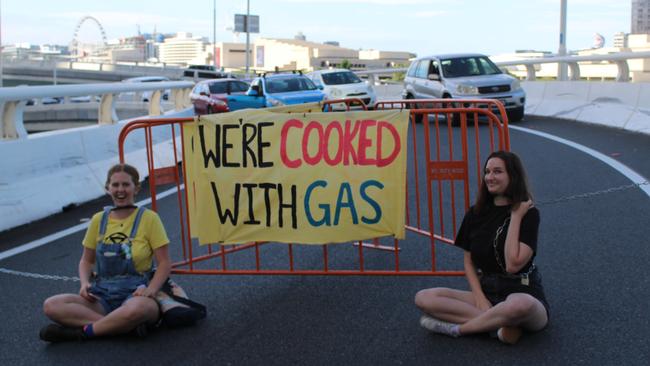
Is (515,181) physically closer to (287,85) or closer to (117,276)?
(117,276)

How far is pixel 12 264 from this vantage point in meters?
7.04

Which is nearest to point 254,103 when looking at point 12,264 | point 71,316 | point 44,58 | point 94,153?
point 94,153

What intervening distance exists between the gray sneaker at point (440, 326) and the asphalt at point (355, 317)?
0.12ft

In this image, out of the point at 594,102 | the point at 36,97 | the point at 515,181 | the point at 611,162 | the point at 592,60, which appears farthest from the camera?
the point at 592,60

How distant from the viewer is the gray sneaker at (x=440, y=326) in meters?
4.97

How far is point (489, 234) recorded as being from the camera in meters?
5.20

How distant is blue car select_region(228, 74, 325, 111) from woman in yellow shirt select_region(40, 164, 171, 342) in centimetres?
2015

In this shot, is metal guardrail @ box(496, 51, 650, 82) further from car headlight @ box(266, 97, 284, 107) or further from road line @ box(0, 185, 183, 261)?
road line @ box(0, 185, 183, 261)

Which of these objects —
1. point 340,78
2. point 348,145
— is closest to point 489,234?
point 348,145

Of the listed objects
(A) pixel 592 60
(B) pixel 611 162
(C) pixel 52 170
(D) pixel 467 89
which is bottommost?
(B) pixel 611 162

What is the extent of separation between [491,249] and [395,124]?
3.64ft

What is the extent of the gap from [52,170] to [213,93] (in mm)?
22212

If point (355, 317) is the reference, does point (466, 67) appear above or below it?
above

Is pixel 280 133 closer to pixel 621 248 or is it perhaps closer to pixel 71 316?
pixel 71 316
